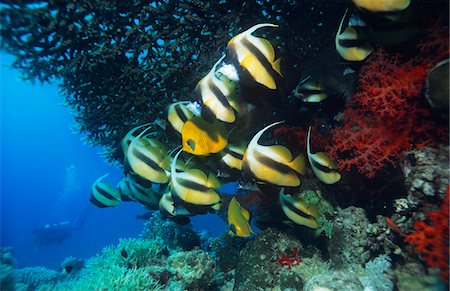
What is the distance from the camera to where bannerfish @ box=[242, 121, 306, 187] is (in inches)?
114

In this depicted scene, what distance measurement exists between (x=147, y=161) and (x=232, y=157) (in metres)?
1.10

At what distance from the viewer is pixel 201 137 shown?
308 cm

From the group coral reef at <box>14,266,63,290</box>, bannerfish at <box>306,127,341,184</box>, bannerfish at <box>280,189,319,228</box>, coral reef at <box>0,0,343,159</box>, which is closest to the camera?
bannerfish at <box>306,127,341,184</box>

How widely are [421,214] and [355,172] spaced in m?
0.97

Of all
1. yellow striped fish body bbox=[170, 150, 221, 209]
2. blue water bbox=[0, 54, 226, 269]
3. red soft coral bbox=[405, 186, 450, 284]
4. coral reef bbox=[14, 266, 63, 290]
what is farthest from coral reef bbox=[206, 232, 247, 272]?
blue water bbox=[0, 54, 226, 269]

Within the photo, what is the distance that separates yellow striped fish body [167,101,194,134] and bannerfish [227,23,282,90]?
1046mm

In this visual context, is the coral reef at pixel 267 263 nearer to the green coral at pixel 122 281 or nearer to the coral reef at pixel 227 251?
the green coral at pixel 122 281

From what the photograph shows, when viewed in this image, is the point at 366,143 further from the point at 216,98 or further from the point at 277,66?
the point at 216,98

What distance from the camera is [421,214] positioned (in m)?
2.86

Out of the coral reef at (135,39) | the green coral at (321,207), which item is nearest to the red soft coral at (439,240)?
the green coral at (321,207)

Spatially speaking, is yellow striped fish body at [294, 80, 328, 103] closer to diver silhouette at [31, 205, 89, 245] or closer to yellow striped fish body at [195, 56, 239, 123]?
yellow striped fish body at [195, 56, 239, 123]

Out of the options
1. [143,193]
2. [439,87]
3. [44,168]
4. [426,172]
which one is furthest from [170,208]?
[44,168]

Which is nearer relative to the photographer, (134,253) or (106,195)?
(106,195)

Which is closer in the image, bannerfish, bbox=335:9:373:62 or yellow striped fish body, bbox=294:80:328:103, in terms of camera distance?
bannerfish, bbox=335:9:373:62
